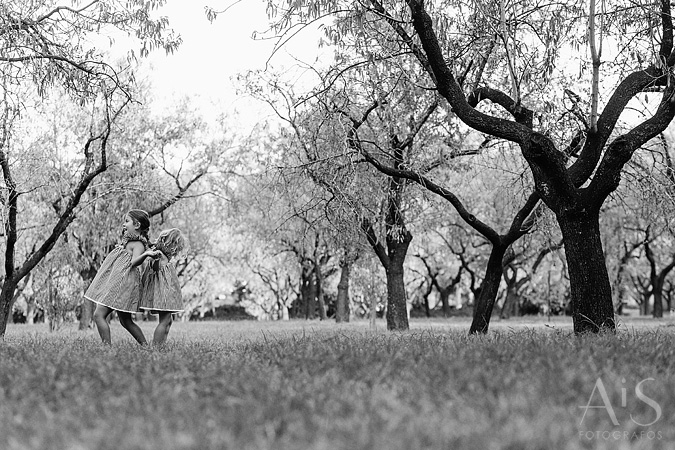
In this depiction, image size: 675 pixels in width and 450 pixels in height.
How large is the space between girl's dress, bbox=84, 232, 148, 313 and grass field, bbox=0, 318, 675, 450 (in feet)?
9.12

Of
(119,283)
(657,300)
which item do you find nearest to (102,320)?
(119,283)

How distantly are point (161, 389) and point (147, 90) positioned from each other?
22.0 metres

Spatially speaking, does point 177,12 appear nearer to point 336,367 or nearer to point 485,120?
point 485,120

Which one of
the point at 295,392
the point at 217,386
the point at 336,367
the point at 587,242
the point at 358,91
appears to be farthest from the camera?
the point at 358,91

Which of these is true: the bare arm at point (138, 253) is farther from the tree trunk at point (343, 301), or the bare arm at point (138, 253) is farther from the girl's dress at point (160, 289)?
the tree trunk at point (343, 301)

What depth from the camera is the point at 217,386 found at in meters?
4.00

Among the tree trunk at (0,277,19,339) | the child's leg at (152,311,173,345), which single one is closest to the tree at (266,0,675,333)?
the child's leg at (152,311,173,345)

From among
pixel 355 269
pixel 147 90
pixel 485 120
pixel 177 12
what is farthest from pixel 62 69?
pixel 355 269

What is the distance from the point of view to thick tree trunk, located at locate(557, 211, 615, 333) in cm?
855

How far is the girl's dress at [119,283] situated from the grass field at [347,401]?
2.78 metres

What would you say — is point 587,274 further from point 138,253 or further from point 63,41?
point 63,41

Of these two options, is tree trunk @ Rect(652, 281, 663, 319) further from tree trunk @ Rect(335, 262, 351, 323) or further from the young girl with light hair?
the young girl with light hair

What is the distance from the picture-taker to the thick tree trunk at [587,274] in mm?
8555

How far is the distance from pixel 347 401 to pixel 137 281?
5.61m
